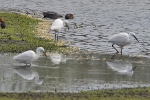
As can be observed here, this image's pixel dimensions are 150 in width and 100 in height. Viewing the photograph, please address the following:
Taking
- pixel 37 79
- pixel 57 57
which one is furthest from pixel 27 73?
pixel 57 57

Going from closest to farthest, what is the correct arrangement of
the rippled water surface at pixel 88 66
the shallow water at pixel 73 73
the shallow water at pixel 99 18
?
1. the shallow water at pixel 73 73
2. the rippled water surface at pixel 88 66
3. the shallow water at pixel 99 18

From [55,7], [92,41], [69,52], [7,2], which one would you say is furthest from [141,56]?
[7,2]

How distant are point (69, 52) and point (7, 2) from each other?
29.6m

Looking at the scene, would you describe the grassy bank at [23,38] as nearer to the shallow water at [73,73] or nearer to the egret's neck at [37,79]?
the shallow water at [73,73]

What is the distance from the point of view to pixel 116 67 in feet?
58.6

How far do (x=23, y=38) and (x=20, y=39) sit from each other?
13.0 inches

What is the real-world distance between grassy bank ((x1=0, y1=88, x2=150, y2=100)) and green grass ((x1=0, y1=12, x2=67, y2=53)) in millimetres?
7024

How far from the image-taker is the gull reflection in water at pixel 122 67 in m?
17.1

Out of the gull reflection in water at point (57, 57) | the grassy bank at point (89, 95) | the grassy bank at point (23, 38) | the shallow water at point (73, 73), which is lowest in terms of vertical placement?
the grassy bank at point (23, 38)

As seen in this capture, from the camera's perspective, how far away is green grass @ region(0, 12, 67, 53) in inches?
806

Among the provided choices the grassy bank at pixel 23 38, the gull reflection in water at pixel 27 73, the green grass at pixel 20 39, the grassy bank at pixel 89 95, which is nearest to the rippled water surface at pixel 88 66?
the gull reflection in water at pixel 27 73

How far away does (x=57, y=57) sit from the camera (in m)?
19.2

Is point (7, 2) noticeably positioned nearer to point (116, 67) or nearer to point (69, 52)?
point (69, 52)

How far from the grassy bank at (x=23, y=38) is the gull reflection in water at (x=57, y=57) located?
3.32 feet
